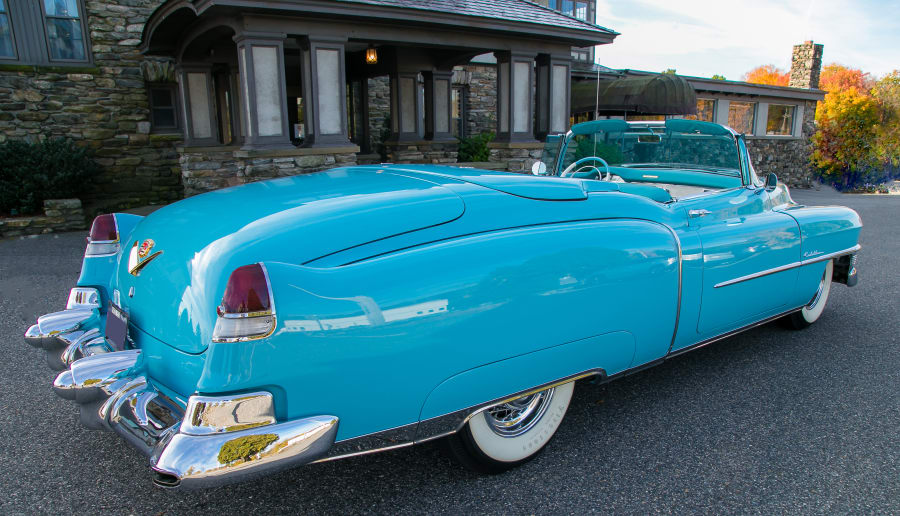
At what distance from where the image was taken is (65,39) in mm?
10578

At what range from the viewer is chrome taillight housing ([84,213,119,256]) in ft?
8.86

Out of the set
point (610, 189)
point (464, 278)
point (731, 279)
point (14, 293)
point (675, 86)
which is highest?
point (675, 86)

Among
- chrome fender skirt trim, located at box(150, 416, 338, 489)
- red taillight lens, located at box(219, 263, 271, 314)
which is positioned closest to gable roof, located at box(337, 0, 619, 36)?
red taillight lens, located at box(219, 263, 271, 314)

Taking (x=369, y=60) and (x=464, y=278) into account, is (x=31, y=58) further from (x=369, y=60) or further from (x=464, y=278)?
(x=464, y=278)

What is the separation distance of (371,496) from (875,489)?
198cm

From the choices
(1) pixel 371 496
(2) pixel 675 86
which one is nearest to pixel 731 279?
(1) pixel 371 496

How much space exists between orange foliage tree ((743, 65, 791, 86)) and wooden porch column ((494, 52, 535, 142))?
4178 centimetres

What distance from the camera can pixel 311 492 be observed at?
2285 mm

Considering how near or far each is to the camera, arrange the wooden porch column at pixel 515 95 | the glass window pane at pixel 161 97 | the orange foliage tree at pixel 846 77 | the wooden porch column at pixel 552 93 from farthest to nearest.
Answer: the orange foliage tree at pixel 846 77
the glass window pane at pixel 161 97
the wooden porch column at pixel 552 93
the wooden porch column at pixel 515 95

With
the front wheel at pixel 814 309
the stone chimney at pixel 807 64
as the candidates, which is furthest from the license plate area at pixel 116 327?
the stone chimney at pixel 807 64

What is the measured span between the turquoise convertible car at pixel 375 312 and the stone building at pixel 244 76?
19.1ft

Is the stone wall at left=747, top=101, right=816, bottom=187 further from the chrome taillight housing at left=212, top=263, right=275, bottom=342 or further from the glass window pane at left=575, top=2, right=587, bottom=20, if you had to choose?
the chrome taillight housing at left=212, top=263, right=275, bottom=342

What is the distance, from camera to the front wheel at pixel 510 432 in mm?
2252

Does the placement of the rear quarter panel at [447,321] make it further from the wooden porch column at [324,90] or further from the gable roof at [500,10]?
the gable roof at [500,10]
